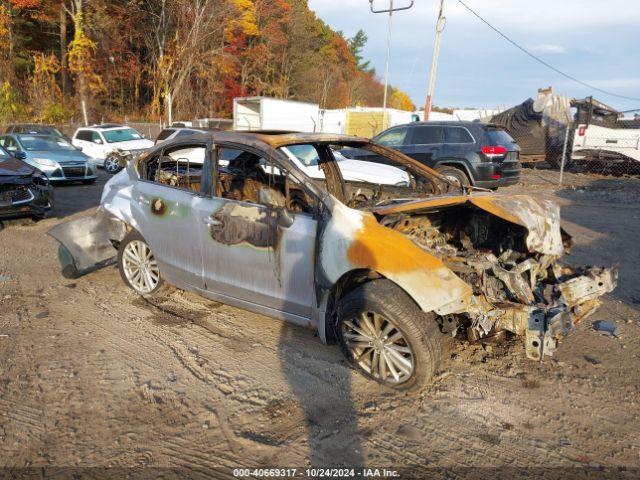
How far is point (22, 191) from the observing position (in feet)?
28.3

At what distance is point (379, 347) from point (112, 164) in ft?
54.0

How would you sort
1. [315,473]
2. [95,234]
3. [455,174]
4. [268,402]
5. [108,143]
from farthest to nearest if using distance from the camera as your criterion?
[108,143]
[455,174]
[95,234]
[268,402]
[315,473]

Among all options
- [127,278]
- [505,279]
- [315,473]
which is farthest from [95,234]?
[505,279]

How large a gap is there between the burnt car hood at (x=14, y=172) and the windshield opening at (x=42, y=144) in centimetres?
549

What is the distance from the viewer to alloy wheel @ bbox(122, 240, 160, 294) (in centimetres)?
520

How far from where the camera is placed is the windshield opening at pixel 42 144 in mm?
14061

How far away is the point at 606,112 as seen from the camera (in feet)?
58.0

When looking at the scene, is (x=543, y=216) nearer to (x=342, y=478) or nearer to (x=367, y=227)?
(x=367, y=227)

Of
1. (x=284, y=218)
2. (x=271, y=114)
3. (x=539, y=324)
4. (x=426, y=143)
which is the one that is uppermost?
(x=271, y=114)

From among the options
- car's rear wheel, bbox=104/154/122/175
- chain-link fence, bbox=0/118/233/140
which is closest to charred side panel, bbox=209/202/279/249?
car's rear wheel, bbox=104/154/122/175

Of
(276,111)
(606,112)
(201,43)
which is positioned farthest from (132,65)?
(606,112)

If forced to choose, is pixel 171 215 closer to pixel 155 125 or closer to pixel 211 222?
pixel 211 222

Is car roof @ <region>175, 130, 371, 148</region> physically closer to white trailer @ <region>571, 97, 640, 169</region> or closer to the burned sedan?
the burned sedan

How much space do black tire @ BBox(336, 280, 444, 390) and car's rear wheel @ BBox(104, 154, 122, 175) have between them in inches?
637
